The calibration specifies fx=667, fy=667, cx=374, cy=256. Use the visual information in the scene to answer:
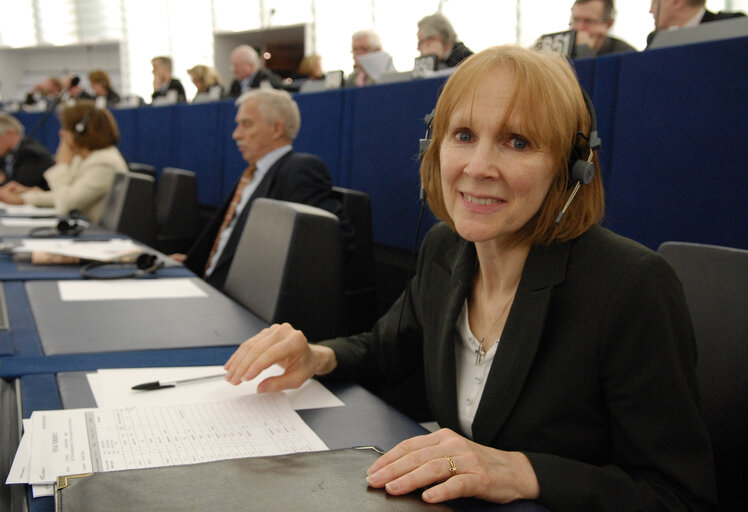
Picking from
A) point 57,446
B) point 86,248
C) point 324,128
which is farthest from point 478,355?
point 324,128

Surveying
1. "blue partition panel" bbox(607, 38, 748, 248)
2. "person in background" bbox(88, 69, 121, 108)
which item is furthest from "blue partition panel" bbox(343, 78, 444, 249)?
"person in background" bbox(88, 69, 121, 108)

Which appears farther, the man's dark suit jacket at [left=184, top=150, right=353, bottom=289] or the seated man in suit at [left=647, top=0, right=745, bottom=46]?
the seated man in suit at [left=647, top=0, right=745, bottom=46]

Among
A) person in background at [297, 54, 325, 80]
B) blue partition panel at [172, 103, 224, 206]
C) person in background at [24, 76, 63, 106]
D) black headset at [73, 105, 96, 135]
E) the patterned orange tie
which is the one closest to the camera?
the patterned orange tie

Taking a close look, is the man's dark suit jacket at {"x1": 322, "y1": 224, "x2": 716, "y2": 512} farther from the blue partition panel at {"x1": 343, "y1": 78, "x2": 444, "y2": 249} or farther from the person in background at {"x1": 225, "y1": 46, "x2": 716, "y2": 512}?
the blue partition panel at {"x1": 343, "y1": 78, "x2": 444, "y2": 249}

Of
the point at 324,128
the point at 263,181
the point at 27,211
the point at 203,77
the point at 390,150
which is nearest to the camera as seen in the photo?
the point at 263,181

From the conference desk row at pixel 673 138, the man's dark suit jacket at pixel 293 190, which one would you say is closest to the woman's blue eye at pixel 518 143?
the conference desk row at pixel 673 138

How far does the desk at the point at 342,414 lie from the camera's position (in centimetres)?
81

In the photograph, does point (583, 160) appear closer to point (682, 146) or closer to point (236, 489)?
point (236, 489)

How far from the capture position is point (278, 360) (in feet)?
3.10

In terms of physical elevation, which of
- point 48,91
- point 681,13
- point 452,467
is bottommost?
point 452,467

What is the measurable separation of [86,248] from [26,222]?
39.7 inches

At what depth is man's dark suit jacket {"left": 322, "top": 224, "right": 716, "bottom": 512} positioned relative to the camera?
765 mm

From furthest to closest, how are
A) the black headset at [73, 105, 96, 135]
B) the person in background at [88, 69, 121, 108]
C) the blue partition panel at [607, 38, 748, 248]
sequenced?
1. the person in background at [88, 69, 121, 108]
2. the black headset at [73, 105, 96, 135]
3. the blue partition panel at [607, 38, 748, 248]

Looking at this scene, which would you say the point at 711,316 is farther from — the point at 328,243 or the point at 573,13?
the point at 573,13
